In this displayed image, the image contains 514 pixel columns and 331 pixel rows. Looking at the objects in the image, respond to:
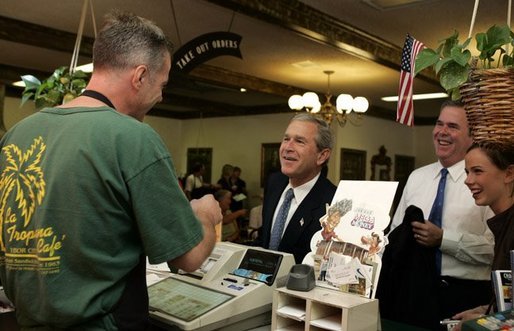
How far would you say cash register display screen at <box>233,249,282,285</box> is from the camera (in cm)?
159

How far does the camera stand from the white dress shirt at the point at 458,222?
208 centimetres

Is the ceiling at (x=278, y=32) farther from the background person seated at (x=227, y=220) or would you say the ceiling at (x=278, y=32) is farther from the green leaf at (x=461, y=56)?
the green leaf at (x=461, y=56)

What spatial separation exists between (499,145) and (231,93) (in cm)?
920

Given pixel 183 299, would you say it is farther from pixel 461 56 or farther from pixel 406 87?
pixel 406 87

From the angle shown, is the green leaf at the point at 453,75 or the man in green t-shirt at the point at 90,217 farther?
the green leaf at the point at 453,75

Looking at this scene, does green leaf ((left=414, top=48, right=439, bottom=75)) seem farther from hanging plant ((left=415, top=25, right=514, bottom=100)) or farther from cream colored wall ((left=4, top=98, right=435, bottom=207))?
cream colored wall ((left=4, top=98, right=435, bottom=207))

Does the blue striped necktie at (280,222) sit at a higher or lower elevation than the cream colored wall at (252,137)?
lower

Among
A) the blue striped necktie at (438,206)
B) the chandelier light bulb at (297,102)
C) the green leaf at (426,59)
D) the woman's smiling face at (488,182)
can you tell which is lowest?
the blue striped necktie at (438,206)

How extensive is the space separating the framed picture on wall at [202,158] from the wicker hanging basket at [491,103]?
38.1 feet

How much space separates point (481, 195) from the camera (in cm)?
174

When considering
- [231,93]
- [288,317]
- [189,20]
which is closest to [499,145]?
[288,317]

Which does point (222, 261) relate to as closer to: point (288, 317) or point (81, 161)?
point (288, 317)

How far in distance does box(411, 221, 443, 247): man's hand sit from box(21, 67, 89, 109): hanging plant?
1.73 meters

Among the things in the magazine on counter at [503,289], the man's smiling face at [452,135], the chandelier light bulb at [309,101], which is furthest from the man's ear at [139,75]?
the chandelier light bulb at [309,101]
